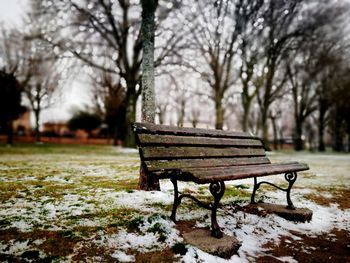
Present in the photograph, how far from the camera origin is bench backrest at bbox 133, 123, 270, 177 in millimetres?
3204

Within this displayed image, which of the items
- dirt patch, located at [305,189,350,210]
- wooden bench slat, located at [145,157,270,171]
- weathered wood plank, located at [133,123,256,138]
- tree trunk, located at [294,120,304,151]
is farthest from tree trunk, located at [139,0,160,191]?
tree trunk, located at [294,120,304,151]

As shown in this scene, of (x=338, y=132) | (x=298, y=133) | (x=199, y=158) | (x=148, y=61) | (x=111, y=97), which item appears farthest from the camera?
(x=338, y=132)

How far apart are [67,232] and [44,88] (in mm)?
29824

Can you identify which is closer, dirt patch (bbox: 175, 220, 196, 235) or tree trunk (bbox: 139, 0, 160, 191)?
dirt patch (bbox: 175, 220, 196, 235)

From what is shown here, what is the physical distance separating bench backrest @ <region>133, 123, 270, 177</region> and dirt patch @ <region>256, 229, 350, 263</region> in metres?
1.15

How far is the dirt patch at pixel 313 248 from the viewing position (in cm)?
287

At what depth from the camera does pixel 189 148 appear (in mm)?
3629

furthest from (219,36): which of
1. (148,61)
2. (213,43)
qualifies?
(148,61)

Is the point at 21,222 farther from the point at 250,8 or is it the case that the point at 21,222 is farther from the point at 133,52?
the point at 133,52

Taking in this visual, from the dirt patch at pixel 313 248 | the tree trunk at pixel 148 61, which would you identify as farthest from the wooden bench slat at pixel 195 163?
the tree trunk at pixel 148 61

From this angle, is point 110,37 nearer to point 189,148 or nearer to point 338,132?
point 189,148

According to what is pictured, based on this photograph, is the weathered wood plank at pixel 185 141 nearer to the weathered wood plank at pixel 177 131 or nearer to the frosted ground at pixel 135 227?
the weathered wood plank at pixel 177 131

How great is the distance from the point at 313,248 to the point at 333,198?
2.61 metres

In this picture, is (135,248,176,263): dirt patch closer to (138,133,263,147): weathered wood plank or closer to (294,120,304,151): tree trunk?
(138,133,263,147): weathered wood plank
